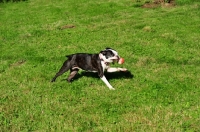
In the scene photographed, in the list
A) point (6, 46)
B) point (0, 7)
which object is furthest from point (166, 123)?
point (0, 7)

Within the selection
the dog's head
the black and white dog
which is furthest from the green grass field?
the dog's head

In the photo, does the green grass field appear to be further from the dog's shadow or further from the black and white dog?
the black and white dog

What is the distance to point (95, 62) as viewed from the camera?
1022 cm

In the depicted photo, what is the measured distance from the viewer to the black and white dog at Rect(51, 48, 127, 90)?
9719 mm

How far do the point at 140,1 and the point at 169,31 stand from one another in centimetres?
912

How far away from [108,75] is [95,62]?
1297 millimetres

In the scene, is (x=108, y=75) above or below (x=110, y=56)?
below

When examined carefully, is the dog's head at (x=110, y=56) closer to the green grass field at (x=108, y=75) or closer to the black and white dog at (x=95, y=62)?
the black and white dog at (x=95, y=62)

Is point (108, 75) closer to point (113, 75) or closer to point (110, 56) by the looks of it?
point (113, 75)

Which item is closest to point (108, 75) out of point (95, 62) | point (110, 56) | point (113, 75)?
point (113, 75)

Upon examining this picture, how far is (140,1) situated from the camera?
25344mm

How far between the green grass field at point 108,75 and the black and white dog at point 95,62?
0.47 metres

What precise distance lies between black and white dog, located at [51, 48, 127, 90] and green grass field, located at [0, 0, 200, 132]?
0.47m

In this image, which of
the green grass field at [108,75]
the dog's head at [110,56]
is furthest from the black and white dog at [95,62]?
the green grass field at [108,75]
